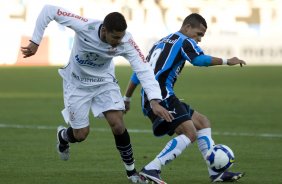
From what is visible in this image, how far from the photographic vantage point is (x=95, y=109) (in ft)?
35.1

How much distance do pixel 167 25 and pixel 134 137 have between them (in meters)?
23.0

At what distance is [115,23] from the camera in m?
9.59

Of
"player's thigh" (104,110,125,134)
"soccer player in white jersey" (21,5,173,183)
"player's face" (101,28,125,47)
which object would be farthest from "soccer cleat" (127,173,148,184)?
"player's face" (101,28,125,47)

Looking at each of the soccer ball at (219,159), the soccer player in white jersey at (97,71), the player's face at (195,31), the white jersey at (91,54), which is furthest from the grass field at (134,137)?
the player's face at (195,31)

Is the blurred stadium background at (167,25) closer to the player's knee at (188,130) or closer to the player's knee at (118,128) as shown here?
the player's knee at (118,128)

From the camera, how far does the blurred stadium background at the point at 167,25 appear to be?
37.3 m

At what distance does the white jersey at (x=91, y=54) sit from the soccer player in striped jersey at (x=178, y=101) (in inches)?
23.2

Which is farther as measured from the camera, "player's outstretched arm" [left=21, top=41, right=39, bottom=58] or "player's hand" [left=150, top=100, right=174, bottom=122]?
"player's outstretched arm" [left=21, top=41, right=39, bottom=58]

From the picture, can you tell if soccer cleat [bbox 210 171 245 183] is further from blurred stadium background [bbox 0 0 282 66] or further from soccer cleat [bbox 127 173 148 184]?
blurred stadium background [bbox 0 0 282 66]

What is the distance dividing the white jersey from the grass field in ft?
3.88

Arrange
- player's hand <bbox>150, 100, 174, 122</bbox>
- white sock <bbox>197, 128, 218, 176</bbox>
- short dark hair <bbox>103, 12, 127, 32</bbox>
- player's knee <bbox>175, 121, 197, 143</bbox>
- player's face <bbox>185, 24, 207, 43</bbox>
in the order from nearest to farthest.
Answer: player's hand <bbox>150, 100, 174, 122</bbox> → short dark hair <bbox>103, 12, 127, 32</bbox> → player's knee <bbox>175, 121, 197, 143</bbox> → white sock <bbox>197, 128, 218, 176</bbox> → player's face <bbox>185, 24, 207, 43</bbox>

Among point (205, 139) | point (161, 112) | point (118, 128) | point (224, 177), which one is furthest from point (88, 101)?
point (224, 177)

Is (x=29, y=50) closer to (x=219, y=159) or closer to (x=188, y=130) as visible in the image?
(x=188, y=130)

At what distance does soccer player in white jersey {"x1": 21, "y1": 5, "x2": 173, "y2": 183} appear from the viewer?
32.1 ft
